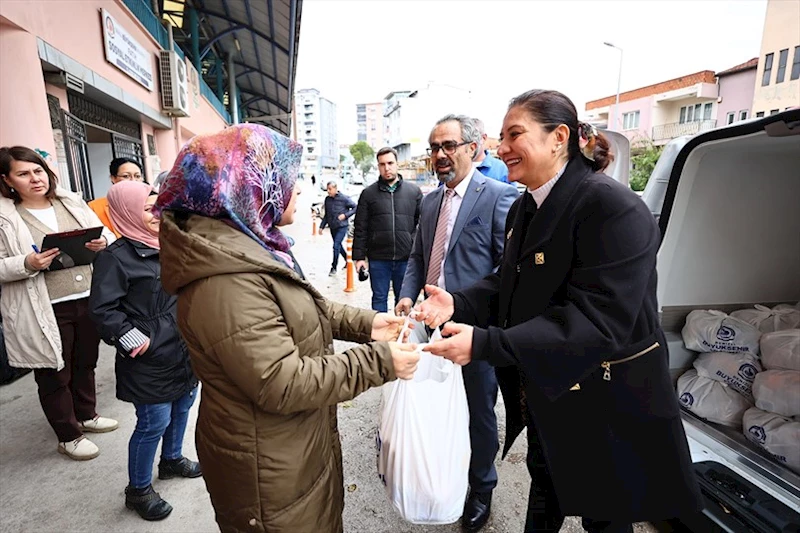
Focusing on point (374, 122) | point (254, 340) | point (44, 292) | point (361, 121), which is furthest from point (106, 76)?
point (361, 121)

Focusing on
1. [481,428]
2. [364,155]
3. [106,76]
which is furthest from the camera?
[364,155]

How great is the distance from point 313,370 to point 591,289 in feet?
2.98

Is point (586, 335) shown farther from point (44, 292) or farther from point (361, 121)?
point (361, 121)

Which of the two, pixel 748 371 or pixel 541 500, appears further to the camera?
pixel 748 371

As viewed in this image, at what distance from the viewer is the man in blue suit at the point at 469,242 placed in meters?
2.28

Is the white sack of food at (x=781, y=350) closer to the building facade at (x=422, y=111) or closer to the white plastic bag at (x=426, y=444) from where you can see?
the white plastic bag at (x=426, y=444)

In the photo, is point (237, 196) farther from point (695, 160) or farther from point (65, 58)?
point (65, 58)

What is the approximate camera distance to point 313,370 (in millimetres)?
1241

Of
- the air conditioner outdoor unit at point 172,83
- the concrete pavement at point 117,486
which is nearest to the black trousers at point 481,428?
the concrete pavement at point 117,486

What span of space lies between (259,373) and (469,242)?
157cm

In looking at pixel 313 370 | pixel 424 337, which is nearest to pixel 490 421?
pixel 424 337

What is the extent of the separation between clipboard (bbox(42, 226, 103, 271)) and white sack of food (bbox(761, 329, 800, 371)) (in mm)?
4211

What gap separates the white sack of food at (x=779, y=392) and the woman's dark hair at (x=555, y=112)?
1.90 metres

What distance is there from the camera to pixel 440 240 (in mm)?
2592
